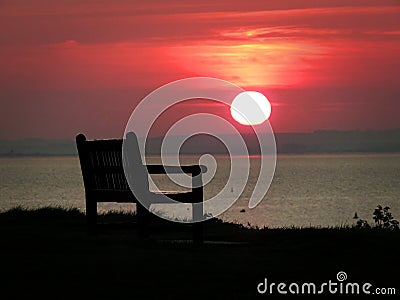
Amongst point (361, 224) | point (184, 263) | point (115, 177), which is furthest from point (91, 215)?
point (361, 224)

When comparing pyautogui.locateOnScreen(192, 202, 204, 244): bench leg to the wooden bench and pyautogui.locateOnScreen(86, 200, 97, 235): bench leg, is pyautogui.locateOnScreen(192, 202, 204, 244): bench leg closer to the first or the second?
the wooden bench

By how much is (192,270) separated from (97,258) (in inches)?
50.6

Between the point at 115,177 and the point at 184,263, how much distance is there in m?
2.84

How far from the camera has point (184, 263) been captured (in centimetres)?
1088

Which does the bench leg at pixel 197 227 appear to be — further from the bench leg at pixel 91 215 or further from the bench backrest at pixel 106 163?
the bench leg at pixel 91 215

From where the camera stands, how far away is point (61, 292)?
30.7 ft

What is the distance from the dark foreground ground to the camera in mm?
9492

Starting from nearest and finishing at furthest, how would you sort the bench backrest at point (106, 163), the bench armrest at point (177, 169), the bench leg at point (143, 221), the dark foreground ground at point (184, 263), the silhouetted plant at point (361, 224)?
the dark foreground ground at point (184, 263)
the bench leg at point (143, 221)
the bench backrest at point (106, 163)
the bench armrest at point (177, 169)
the silhouetted plant at point (361, 224)

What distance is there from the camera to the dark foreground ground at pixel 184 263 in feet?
31.1

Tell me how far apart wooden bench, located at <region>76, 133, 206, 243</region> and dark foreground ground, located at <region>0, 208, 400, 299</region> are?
1.05 feet

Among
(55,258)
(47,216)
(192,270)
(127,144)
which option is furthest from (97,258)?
(47,216)

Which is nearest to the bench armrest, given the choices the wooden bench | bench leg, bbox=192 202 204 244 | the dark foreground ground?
the wooden bench

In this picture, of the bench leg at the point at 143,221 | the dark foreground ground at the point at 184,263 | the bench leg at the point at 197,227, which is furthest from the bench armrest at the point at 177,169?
the dark foreground ground at the point at 184,263

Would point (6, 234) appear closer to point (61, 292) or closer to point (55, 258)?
A: point (55, 258)
